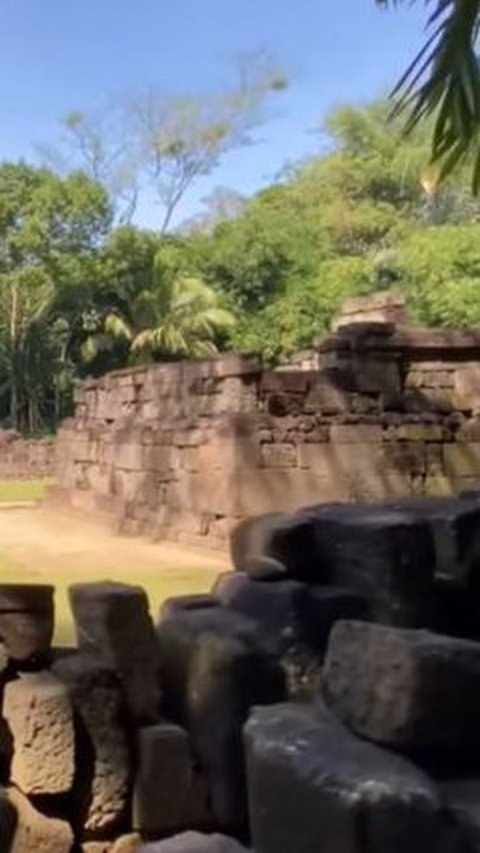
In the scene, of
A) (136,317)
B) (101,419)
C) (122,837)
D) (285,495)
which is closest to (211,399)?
(285,495)

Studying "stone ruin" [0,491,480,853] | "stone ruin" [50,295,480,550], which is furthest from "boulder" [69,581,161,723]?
"stone ruin" [50,295,480,550]

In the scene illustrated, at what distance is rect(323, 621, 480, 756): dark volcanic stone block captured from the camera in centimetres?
212

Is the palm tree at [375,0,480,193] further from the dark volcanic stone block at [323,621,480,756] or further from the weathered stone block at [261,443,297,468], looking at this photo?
the weathered stone block at [261,443,297,468]

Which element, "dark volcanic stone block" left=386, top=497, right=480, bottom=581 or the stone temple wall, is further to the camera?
the stone temple wall

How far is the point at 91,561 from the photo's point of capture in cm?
970

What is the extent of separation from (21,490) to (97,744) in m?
19.2

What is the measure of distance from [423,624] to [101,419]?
14152 millimetres

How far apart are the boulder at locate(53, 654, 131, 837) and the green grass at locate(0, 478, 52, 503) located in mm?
14936

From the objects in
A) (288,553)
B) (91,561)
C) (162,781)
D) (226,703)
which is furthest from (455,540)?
(91,561)

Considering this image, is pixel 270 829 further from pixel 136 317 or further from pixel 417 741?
pixel 136 317

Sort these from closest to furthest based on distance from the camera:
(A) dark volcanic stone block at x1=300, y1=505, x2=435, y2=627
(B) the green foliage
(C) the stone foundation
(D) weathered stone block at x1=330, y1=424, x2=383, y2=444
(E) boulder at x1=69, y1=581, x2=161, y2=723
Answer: (A) dark volcanic stone block at x1=300, y1=505, x2=435, y2=627 < (E) boulder at x1=69, y1=581, x2=161, y2=723 < (D) weathered stone block at x1=330, y1=424, x2=383, y2=444 < (C) the stone foundation < (B) the green foliage

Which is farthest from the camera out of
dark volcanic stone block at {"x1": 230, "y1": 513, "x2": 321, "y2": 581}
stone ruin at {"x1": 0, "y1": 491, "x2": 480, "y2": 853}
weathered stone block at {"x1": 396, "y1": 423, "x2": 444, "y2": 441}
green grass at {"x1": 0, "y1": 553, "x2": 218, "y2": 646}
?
weathered stone block at {"x1": 396, "y1": 423, "x2": 444, "y2": 441}

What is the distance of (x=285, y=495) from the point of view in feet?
38.1

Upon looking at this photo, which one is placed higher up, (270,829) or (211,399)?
(211,399)
